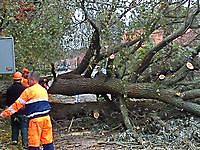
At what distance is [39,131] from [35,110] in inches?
14.0

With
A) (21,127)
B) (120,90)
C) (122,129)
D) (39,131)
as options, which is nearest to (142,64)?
(120,90)

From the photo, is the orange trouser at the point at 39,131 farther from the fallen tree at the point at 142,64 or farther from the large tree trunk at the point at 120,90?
the large tree trunk at the point at 120,90

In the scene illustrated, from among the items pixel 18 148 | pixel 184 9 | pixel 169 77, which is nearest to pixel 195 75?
pixel 169 77

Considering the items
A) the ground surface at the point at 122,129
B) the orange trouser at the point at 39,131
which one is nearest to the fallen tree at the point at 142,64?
the ground surface at the point at 122,129

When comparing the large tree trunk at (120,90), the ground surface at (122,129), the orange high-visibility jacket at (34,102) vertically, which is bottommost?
the ground surface at (122,129)

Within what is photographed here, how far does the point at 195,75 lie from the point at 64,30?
3.46 metres

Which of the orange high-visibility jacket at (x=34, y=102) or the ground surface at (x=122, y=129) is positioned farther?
the ground surface at (x=122, y=129)

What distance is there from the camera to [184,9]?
11.6 m

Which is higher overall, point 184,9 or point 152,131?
point 184,9

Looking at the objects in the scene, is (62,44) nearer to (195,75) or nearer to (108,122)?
(108,122)

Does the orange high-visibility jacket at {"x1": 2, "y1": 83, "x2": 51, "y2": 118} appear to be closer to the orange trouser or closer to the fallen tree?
the orange trouser

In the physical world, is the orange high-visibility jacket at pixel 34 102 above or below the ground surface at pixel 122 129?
above

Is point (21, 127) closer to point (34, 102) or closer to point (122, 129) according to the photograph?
point (34, 102)

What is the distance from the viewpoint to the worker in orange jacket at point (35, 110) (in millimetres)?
7727
